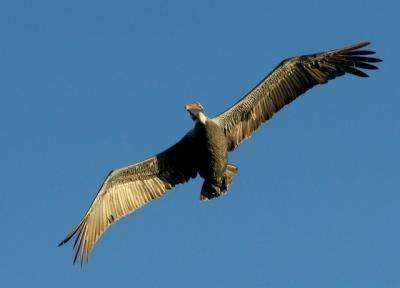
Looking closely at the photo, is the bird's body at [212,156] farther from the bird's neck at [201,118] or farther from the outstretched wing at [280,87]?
the outstretched wing at [280,87]

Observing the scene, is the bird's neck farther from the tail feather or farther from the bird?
the tail feather

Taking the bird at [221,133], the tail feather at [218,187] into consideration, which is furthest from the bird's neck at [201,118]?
the tail feather at [218,187]

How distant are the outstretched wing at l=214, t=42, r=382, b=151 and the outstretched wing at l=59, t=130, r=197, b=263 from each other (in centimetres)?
105

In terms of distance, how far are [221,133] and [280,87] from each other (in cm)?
174

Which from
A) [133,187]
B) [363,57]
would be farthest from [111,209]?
[363,57]

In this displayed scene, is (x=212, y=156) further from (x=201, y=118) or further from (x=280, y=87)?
(x=280, y=87)

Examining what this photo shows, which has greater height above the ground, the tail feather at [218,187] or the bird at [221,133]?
the bird at [221,133]

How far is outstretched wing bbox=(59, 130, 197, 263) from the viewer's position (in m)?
28.3

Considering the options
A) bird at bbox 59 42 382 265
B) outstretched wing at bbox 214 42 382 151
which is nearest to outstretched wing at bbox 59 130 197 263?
bird at bbox 59 42 382 265

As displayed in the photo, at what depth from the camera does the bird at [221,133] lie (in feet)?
92.0

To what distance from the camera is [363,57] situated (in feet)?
93.4

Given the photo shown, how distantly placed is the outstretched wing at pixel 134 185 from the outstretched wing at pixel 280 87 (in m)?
1.05

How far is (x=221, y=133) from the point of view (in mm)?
28172

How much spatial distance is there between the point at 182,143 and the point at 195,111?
40.4 inches
